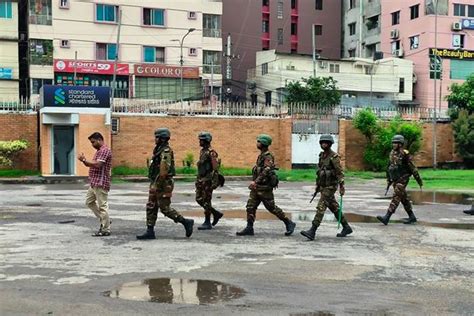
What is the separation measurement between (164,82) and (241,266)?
4554 cm

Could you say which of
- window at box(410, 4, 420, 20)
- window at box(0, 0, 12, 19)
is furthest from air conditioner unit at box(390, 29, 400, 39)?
window at box(0, 0, 12, 19)

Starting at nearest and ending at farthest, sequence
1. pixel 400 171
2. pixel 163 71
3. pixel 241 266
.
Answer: pixel 241 266
pixel 400 171
pixel 163 71

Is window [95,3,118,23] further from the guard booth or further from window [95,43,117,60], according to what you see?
the guard booth

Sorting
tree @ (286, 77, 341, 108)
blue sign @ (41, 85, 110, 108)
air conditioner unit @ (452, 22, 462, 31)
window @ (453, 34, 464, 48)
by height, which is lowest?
blue sign @ (41, 85, 110, 108)

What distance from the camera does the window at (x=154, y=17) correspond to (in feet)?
173

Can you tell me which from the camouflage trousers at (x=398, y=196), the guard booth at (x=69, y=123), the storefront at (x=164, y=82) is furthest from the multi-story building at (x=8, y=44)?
the camouflage trousers at (x=398, y=196)

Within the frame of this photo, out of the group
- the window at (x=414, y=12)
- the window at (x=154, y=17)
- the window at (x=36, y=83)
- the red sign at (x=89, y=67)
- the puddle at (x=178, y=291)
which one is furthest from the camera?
the window at (x=414, y=12)

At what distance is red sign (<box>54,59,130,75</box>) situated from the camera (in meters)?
49.0

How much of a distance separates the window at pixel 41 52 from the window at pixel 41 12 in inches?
63.6

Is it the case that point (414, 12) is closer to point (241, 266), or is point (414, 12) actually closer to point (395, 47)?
point (395, 47)

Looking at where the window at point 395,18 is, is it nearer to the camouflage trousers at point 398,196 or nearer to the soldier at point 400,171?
the soldier at point 400,171

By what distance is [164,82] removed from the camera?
2055 inches

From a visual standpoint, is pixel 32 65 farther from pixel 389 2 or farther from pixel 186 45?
pixel 389 2

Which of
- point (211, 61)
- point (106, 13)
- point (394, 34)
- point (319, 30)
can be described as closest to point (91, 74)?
point (106, 13)
